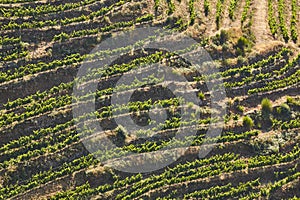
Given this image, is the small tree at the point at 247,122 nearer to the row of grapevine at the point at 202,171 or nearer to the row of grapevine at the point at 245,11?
the row of grapevine at the point at 202,171

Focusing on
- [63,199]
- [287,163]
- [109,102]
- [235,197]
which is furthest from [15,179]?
[287,163]

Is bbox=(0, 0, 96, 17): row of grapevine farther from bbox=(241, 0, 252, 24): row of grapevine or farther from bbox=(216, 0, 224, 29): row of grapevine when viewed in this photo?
bbox=(241, 0, 252, 24): row of grapevine

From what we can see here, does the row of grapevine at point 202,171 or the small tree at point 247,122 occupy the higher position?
the small tree at point 247,122

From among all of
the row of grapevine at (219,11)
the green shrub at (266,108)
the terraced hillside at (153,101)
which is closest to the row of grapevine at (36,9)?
the terraced hillside at (153,101)

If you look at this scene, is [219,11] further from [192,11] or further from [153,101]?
[153,101]

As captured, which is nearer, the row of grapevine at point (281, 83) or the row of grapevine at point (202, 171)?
the row of grapevine at point (202, 171)

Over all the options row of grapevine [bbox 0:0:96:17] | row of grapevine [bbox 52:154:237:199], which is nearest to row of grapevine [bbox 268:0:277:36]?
row of grapevine [bbox 52:154:237:199]

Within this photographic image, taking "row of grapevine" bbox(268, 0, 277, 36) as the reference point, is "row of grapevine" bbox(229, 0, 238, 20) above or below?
above

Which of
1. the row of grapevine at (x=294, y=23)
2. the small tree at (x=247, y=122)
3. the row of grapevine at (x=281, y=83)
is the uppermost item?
the row of grapevine at (x=294, y=23)

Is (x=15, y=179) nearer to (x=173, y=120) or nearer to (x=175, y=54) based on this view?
(x=173, y=120)
